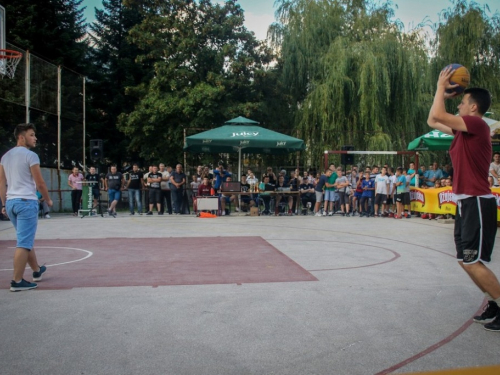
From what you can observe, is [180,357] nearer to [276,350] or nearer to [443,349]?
[276,350]

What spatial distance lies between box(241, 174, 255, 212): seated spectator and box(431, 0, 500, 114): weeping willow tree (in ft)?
38.6

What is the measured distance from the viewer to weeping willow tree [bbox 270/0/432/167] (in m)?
24.4

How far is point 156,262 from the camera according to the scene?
26.4ft

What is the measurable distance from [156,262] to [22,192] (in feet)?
8.26

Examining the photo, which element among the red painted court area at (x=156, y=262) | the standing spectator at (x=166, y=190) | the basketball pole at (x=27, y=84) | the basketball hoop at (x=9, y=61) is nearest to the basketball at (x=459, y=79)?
the red painted court area at (x=156, y=262)

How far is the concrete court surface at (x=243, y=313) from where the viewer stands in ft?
12.3

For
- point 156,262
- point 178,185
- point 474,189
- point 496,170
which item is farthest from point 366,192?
point 474,189

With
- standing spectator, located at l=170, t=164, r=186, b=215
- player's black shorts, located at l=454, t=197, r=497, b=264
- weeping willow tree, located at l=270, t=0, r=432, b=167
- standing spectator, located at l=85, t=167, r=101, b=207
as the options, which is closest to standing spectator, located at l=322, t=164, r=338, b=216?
standing spectator, located at l=170, t=164, r=186, b=215

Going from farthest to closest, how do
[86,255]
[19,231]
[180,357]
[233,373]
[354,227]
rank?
[354,227] < [86,255] < [19,231] < [180,357] < [233,373]

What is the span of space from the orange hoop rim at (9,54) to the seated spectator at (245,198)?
30.7 feet

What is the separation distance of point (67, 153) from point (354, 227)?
15.0 meters

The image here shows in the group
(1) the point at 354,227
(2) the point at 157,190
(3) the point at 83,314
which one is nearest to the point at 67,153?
(2) the point at 157,190

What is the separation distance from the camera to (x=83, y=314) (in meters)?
4.96

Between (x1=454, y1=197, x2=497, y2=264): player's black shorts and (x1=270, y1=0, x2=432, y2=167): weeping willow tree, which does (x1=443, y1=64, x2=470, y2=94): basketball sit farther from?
(x1=270, y1=0, x2=432, y2=167): weeping willow tree
